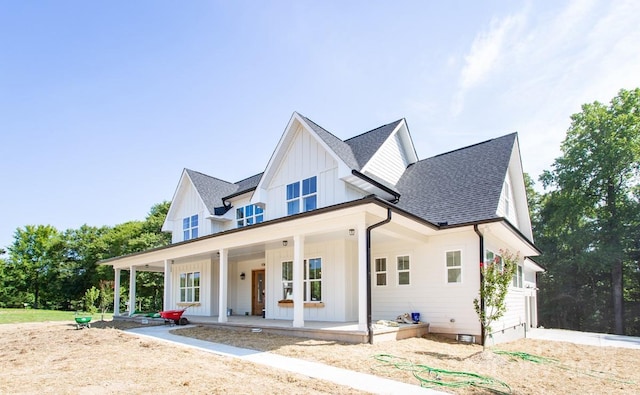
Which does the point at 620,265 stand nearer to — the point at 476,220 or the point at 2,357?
the point at 476,220

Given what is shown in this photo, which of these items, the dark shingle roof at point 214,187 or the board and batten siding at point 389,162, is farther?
the dark shingle roof at point 214,187

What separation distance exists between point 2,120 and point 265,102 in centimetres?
1056

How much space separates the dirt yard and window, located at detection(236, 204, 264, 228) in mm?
7232

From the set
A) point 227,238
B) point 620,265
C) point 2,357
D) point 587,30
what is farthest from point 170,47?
point 620,265

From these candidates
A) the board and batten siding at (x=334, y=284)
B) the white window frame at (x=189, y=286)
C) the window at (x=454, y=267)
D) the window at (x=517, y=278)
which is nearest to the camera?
the window at (x=454, y=267)

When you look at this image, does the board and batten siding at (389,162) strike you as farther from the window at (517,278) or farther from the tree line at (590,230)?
the tree line at (590,230)

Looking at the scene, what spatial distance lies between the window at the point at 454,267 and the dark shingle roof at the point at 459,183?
1.07 meters

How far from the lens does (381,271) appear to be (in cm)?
1402

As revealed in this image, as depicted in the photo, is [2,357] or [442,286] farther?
[442,286]

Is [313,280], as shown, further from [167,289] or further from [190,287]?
[190,287]

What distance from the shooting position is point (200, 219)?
20062mm

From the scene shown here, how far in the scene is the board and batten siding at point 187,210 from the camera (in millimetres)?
19859

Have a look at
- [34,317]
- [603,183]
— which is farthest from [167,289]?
[603,183]

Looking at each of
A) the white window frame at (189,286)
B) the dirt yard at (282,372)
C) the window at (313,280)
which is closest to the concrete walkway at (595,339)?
Answer: the dirt yard at (282,372)
